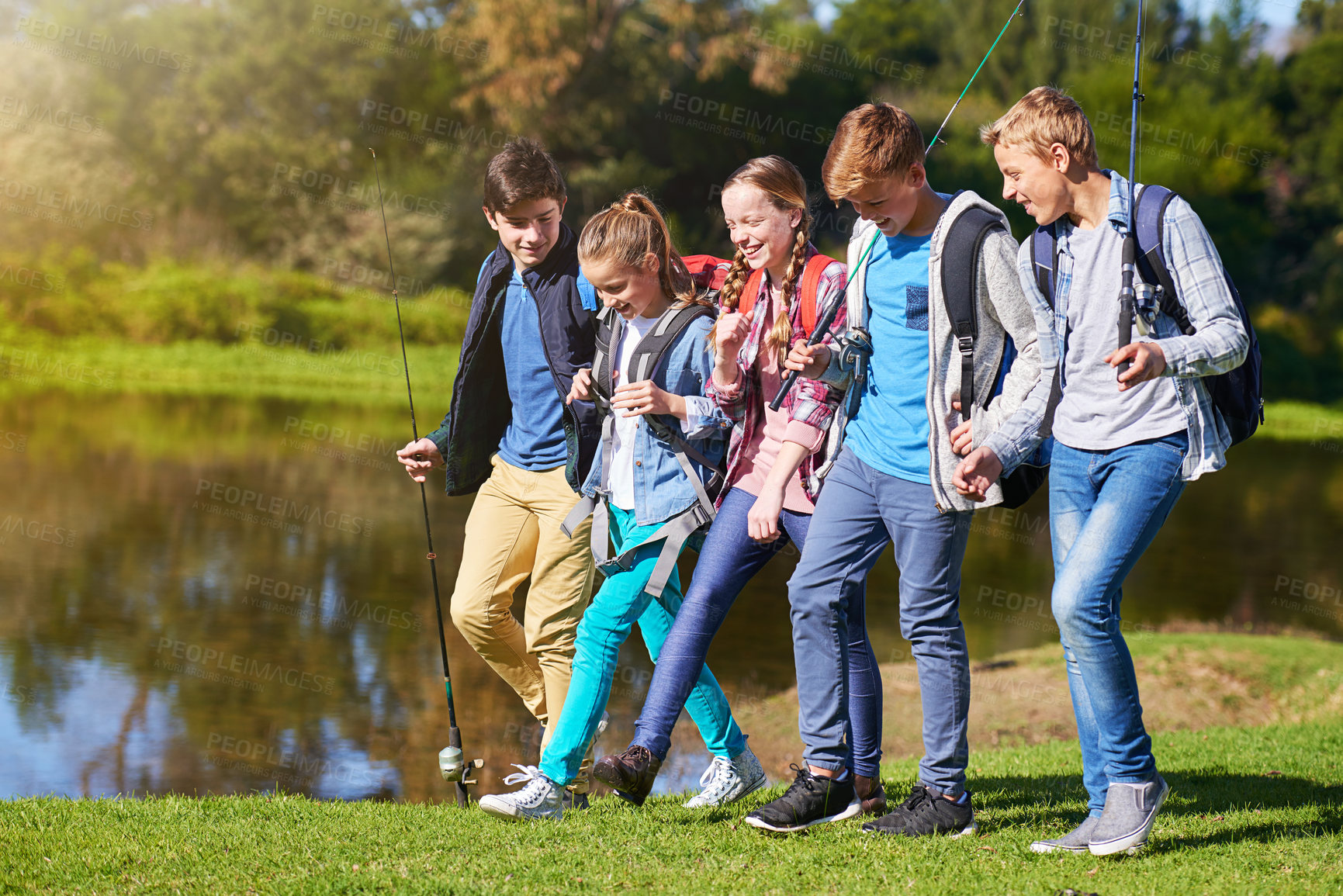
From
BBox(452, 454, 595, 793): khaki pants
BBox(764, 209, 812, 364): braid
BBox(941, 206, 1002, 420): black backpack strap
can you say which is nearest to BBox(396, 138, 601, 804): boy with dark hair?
BBox(452, 454, 595, 793): khaki pants

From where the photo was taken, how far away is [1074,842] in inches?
139

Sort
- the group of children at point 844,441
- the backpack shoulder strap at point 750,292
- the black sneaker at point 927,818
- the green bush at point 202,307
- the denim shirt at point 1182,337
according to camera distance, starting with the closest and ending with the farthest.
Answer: the denim shirt at point 1182,337 < the group of children at point 844,441 < the black sneaker at point 927,818 < the backpack shoulder strap at point 750,292 < the green bush at point 202,307

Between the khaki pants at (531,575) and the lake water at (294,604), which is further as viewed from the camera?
the lake water at (294,604)

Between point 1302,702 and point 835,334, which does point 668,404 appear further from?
point 1302,702

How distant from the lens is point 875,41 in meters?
62.6

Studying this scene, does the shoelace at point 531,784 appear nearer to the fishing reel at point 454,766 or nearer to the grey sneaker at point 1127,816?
the fishing reel at point 454,766

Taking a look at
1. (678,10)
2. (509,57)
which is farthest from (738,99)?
(509,57)

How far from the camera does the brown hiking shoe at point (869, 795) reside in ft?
12.9

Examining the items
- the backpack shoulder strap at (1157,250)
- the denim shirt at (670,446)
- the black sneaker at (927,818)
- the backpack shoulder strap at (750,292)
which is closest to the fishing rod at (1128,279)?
the backpack shoulder strap at (1157,250)

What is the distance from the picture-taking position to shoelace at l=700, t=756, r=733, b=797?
420 centimetres

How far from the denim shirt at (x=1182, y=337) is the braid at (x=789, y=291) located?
657 millimetres

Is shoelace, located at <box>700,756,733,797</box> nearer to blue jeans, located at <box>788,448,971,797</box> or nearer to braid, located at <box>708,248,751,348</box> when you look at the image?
blue jeans, located at <box>788,448,971,797</box>

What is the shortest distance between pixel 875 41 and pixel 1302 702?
58.5 meters

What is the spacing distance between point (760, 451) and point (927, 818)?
1.20 metres
